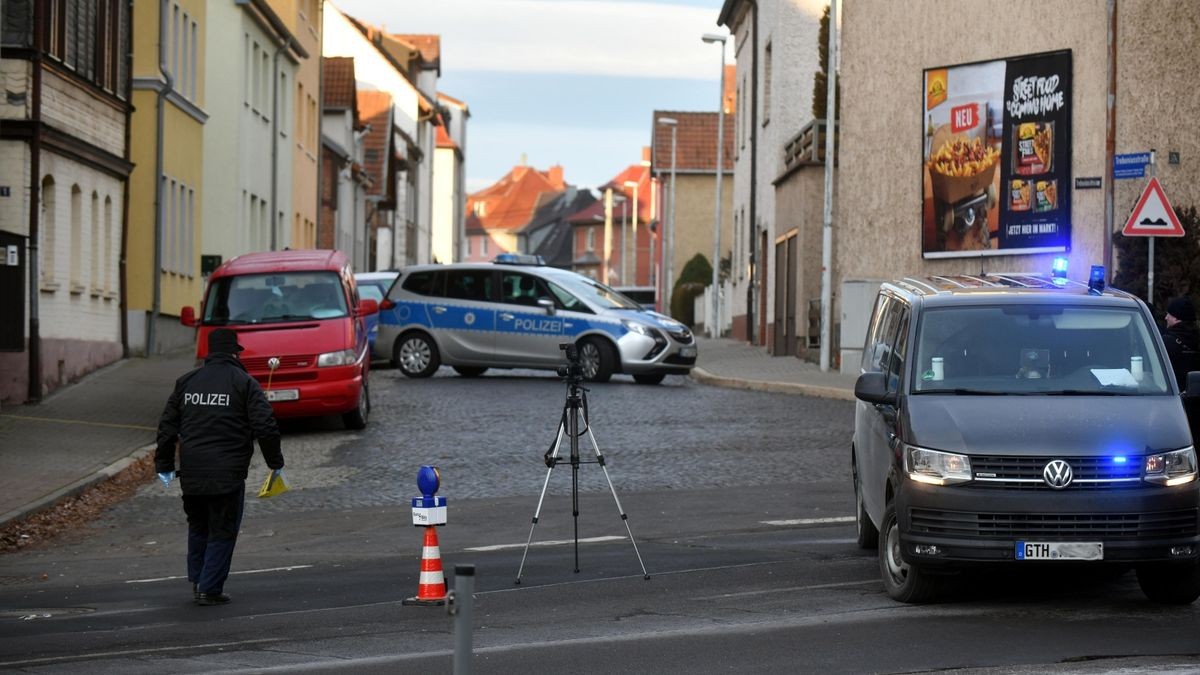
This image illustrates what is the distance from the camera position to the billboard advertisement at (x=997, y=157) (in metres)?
30.4

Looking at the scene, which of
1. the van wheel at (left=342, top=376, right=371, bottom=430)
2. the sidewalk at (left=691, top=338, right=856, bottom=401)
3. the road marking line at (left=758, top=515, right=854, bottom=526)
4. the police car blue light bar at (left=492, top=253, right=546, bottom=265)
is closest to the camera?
the road marking line at (left=758, top=515, right=854, bottom=526)

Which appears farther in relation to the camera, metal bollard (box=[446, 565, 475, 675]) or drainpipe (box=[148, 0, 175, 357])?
drainpipe (box=[148, 0, 175, 357])

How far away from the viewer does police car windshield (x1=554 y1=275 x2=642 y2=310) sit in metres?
30.5

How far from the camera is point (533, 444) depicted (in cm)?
2098

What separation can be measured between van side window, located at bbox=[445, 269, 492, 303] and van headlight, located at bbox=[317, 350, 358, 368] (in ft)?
29.0

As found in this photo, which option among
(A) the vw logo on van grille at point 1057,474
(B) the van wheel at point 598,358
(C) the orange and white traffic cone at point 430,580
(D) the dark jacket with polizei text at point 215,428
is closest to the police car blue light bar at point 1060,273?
(A) the vw logo on van grille at point 1057,474

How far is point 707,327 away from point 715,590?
56766 millimetres

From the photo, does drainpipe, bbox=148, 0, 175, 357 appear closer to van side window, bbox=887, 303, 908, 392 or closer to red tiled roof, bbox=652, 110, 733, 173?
van side window, bbox=887, 303, 908, 392

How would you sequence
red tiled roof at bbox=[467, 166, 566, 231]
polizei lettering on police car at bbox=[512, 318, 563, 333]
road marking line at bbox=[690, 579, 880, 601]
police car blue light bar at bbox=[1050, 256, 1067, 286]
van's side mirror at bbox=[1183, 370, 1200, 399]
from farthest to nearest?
red tiled roof at bbox=[467, 166, 566, 231], polizei lettering on police car at bbox=[512, 318, 563, 333], police car blue light bar at bbox=[1050, 256, 1067, 286], road marking line at bbox=[690, 579, 880, 601], van's side mirror at bbox=[1183, 370, 1200, 399]

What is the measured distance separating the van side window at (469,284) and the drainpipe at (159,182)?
5.37 meters

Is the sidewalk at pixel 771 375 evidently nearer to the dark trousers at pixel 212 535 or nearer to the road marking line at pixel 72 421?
the road marking line at pixel 72 421

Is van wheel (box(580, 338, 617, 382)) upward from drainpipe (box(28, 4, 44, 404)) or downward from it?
downward

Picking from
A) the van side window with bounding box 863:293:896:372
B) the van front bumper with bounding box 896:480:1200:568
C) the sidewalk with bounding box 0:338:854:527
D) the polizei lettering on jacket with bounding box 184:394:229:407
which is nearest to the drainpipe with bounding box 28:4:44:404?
the sidewalk with bounding box 0:338:854:527

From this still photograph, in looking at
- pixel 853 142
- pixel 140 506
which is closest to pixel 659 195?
pixel 853 142
